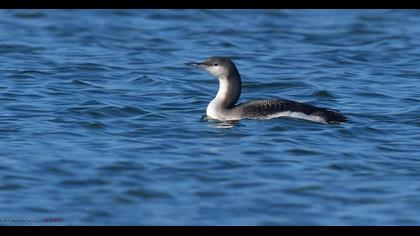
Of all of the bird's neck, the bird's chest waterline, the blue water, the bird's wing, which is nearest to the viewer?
the blue water

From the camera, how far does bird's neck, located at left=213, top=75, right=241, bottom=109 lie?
13.4 metres

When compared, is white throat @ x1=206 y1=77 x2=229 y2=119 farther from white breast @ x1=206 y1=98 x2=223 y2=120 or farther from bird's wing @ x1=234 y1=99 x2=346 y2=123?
bird's wing @ x1=234 y1=99 x2=346 y2=123

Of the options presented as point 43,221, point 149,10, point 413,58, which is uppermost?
point 149,10

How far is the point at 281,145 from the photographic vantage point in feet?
39.7

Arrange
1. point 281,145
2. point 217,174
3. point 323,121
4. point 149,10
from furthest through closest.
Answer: point 149,10
point 323,121
point 281,145
point 217,174

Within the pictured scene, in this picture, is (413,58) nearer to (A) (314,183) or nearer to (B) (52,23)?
(B) (52,23)

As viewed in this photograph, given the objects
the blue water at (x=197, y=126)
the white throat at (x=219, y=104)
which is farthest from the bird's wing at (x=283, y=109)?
the white throat at (x=219, y=104)

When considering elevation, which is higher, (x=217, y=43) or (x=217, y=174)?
(x=217, y=43)

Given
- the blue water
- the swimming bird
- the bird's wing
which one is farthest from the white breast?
the bird's wing

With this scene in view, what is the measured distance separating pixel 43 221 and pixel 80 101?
5.41 metres

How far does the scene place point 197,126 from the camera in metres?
13.1

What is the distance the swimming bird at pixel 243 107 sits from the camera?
42.5 feet

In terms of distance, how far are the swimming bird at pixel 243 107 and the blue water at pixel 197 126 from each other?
12cm

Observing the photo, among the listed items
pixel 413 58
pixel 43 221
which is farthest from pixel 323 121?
pixel 413 58
